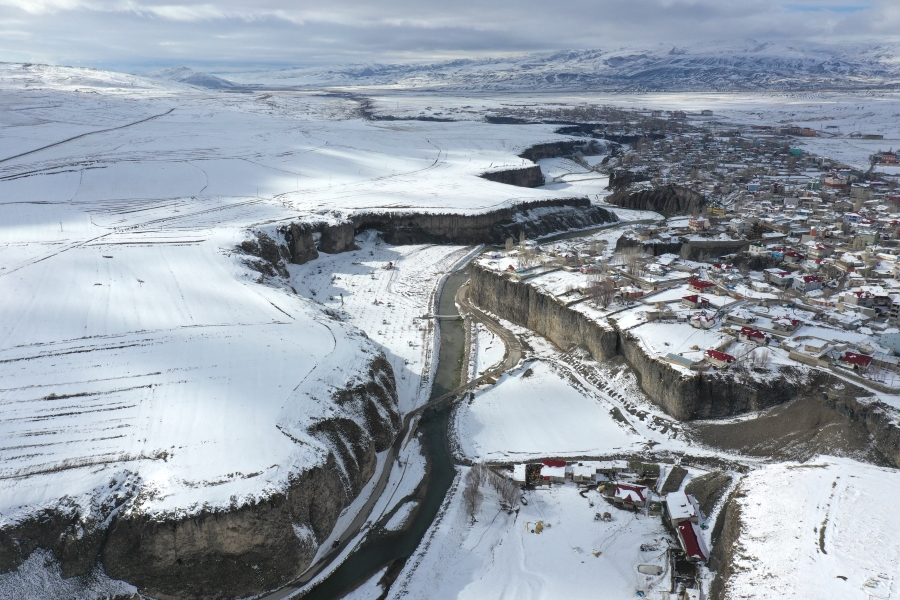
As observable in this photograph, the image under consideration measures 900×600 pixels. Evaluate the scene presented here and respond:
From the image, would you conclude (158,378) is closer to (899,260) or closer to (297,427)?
(297,427)

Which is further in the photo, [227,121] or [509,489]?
[227,121]

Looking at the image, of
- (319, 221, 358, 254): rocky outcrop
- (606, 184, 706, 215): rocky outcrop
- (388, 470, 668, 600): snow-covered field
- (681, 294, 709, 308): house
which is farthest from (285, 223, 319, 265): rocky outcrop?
(606, 184, 706, 215): rocky outcrop

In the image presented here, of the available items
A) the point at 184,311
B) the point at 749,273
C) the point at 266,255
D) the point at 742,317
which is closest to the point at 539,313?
the point at 742,317

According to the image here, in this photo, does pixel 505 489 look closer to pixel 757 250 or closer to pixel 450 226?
pixel 757 250

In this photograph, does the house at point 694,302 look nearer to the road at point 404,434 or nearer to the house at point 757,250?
the road at point 404,434

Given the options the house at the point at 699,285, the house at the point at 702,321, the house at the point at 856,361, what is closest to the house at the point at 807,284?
the house at the point at 699,285

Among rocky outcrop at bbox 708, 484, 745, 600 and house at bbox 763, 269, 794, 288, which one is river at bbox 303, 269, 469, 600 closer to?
rocky outcrop at bbox 708, 484, 745, 600

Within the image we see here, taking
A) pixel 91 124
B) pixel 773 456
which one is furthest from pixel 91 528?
pixel 91 124
